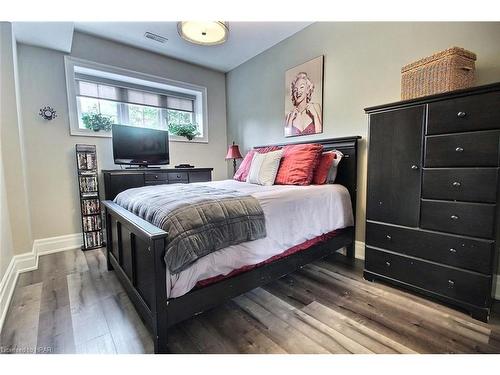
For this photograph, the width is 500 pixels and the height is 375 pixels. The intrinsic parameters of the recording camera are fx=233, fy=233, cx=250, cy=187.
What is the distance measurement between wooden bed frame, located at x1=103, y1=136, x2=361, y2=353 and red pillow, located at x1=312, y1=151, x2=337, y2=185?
1.95 feet

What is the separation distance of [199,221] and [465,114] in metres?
1.77

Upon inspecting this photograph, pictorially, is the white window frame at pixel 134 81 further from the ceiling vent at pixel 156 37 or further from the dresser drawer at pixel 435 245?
the dresser drawer at pixel 435 245

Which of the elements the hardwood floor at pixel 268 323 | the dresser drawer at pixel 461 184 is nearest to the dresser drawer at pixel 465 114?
the dresser drawer at pixel 461 184

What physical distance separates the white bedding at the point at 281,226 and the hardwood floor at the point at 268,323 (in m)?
0.37

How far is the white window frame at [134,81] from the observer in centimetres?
288

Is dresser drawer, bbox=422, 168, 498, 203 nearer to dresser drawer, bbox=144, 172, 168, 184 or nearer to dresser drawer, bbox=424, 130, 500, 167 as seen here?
dresser drawer, bbox=424, 130, 500, 167

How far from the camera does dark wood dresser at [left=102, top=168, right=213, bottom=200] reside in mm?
2748

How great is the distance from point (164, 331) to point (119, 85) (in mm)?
3399

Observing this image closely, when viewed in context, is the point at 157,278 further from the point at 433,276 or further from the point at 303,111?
the point at 303,111

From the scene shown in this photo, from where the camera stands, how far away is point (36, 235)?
8.95 ft

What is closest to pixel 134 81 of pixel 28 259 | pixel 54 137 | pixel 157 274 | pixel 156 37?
pixel 156 37

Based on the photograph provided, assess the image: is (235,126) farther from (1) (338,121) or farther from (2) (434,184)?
(2) (434,184)
